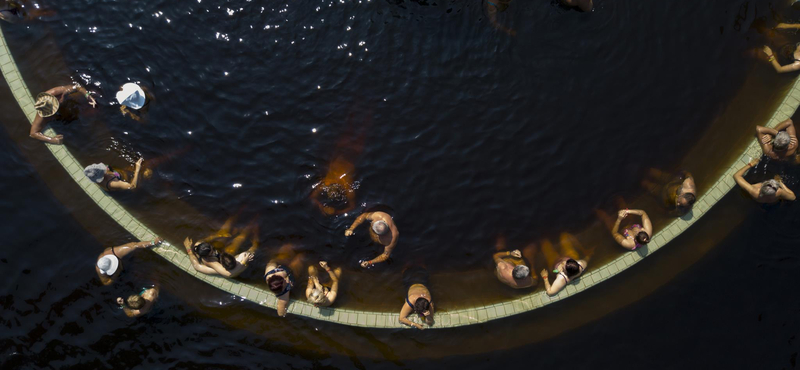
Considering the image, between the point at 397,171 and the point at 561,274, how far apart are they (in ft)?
15.1

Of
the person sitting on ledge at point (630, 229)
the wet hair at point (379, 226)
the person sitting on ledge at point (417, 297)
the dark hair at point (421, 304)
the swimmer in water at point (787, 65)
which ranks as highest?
the swimmer in water at point (787, 65)

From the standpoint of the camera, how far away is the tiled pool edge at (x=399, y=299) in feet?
34.6

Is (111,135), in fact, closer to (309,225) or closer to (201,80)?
(201,80)

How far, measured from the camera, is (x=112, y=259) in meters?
10.1

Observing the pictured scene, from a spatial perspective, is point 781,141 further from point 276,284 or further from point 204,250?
point 204,250

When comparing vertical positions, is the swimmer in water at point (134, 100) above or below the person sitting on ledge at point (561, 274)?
above

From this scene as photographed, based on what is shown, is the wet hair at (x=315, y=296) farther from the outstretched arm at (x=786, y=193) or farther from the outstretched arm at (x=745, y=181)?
the outstretched arm at (x=786, y=193)

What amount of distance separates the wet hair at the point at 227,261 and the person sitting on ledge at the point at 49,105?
5.28 m

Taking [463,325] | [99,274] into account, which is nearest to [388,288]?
[463,325]

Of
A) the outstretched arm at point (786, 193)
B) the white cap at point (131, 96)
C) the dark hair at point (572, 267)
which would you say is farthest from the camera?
the outstretched arm at point (786, 193)

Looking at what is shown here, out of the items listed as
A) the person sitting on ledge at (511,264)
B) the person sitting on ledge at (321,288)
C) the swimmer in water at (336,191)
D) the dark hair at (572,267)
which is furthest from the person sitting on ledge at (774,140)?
the person sitting on ledge at (321,288)

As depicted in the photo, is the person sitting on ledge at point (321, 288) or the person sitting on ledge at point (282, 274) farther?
the person sitting on ledge at point (321, 288)

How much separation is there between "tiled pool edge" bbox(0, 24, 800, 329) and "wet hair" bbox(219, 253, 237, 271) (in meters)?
0.98

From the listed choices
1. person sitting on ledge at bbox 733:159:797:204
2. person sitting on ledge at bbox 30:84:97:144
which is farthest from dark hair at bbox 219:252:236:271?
person sitting on ledge at bbox 733:159:797:204
